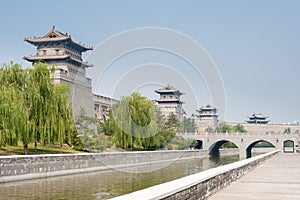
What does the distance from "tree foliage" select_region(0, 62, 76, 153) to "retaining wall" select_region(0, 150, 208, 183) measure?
2553mm

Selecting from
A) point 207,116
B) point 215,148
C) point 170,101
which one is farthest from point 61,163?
point 207,116

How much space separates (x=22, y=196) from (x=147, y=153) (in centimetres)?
1855

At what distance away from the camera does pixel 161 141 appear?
129ft

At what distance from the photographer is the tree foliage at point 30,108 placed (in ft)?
66.2

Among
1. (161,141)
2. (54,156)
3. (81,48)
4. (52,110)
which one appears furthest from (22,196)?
(81,48)

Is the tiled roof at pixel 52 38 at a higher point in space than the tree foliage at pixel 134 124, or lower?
higher

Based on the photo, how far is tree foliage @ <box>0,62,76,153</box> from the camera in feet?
66.2

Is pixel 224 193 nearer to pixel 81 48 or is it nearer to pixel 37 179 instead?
pixel 37 179

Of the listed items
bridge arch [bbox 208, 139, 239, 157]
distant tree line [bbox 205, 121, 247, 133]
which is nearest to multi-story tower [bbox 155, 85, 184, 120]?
distant tree line [bbox 205, 121, 247, 133]

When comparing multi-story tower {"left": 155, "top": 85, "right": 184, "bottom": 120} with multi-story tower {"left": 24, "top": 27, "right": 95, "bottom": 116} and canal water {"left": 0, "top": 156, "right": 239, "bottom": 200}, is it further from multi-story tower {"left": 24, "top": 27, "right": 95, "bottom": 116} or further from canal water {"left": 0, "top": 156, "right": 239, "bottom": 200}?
canal water {"left": 0, "top": 156, "right": 239, "bottom": 200}

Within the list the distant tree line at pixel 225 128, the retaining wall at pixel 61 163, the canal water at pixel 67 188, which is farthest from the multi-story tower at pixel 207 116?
the canal water at pixel 67 188

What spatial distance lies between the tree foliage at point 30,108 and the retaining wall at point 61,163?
2.55 metres

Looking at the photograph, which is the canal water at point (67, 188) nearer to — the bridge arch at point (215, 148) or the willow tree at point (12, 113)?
the willow tree at point (12, 113)

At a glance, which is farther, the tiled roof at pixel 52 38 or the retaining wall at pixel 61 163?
the tiled roof at pixel 52 38
